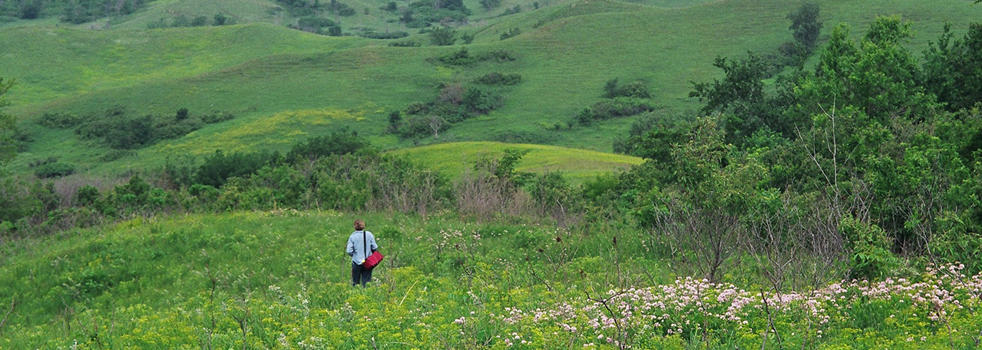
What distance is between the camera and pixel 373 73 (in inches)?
3378

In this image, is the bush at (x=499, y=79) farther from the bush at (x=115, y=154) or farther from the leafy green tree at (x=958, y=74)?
the leafy green tree at (x=958, y=74)

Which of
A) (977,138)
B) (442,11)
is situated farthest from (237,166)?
(442,11)

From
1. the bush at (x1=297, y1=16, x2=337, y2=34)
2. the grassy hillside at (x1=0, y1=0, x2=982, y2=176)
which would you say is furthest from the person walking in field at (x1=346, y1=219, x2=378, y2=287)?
the bush at (x1=297, y1=16, x2=337, y2=34)

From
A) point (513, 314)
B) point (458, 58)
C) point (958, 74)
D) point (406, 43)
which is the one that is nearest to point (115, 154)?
point (458, 58)

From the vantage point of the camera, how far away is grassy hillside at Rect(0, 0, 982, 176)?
68250 millimetres

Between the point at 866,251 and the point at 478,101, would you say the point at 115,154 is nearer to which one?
the point at 478,101

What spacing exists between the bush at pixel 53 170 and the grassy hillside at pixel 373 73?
5.63 feet

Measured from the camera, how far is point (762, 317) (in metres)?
7.77

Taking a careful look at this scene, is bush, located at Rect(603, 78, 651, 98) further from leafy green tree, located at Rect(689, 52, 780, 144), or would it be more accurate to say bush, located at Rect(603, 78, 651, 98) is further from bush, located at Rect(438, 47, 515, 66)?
leafy green tree, located at Rect(689, 52, 780, 144)

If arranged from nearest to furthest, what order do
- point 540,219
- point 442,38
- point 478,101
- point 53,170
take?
point 540,219
point 53,170
point 478,101
point 442,38

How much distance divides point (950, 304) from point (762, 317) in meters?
1.79

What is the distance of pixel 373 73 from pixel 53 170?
34155mm

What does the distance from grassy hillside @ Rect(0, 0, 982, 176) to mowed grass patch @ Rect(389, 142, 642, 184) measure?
36.5ft

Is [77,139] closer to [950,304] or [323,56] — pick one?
[323,56]
